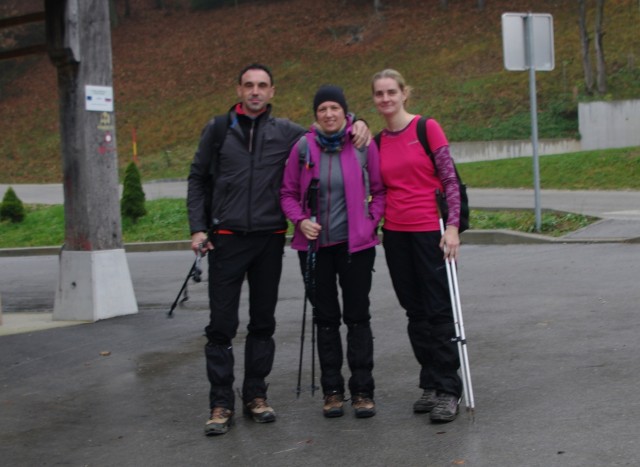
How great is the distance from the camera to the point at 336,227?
6.04m

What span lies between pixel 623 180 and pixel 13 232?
39.9ft

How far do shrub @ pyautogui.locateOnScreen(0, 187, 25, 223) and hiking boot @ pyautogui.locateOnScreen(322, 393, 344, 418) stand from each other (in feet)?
60.7

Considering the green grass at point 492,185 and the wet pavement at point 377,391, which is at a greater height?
the green grass at point 492,185

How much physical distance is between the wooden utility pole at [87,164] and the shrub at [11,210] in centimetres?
1352

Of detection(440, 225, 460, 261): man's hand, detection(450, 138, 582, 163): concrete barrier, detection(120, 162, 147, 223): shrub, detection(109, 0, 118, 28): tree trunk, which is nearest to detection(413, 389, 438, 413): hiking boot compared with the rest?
detection(440, 225, 460, 261): man's hand

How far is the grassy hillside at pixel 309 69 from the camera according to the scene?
3878cm

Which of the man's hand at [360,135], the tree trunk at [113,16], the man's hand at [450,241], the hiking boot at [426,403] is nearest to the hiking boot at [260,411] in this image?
the hiking boot at [426,403]

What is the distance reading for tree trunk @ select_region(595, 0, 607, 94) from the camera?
34.6 m

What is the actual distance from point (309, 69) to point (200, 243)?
44.0m

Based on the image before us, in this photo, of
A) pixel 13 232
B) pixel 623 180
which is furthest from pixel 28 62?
pixel 623 180

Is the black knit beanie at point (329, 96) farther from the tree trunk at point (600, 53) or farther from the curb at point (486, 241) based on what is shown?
the tree trunk at point (600, 53)

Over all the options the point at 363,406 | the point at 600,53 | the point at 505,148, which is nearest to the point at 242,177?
the point at 363,406

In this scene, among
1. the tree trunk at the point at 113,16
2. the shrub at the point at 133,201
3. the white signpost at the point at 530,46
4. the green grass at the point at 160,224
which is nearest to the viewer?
the white signpost at the point at 530,46

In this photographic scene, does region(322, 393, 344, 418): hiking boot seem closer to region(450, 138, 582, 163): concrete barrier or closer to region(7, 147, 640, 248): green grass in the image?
region(7, 147, 640, 248): green grass
